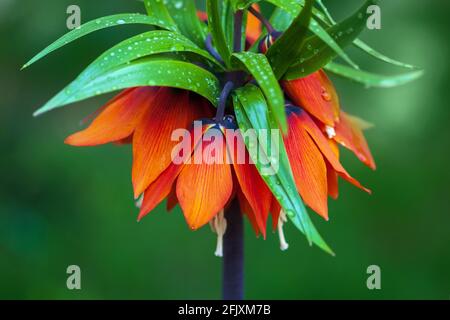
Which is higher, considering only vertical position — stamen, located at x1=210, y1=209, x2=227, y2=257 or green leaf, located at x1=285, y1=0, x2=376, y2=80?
green leaf, located at x1=285, y1=0, x2=376, y2=80

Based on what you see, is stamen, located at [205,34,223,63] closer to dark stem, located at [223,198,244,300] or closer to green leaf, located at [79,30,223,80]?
green leaf, located at [79,30,223,80]

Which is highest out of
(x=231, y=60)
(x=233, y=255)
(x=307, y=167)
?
(x=231, y=60)

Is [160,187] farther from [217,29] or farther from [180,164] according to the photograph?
[217,29]

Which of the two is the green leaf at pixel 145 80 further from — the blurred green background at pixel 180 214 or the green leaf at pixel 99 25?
the blurred green background at pixel 180 214

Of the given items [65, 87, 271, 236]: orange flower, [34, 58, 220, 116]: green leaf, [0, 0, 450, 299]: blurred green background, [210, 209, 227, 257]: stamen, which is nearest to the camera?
[34, 58, 220, 116]: green leaf

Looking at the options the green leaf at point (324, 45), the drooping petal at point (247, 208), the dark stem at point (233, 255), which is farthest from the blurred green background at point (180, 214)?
the green leaf at point (324, 45)

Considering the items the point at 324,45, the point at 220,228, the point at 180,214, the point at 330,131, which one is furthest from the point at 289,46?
the point at 180,214

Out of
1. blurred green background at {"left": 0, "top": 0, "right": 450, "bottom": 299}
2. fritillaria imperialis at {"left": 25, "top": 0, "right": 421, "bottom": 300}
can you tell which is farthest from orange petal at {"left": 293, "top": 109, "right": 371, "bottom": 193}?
blurred green background at {"left": 0, "top": 0, "right": 450, "bottom": 299}
